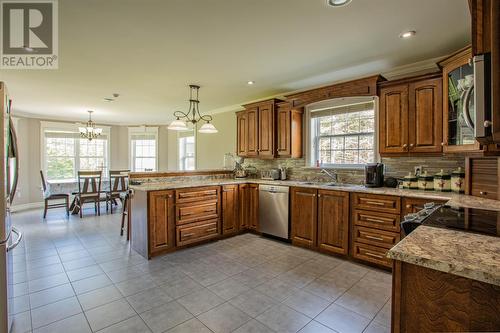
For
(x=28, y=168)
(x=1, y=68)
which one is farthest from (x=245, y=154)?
(x=28, y=168)

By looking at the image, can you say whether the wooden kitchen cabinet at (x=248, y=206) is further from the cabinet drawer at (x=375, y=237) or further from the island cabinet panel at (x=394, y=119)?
the island cabinet panel at (x=394, y=119)

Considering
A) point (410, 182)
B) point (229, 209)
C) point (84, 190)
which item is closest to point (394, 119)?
point (410, 182)

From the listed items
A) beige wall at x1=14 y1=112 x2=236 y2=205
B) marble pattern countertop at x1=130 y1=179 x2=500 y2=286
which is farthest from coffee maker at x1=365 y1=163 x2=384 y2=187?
beige wall at x1=14 y1=112 x2=236 y2=205

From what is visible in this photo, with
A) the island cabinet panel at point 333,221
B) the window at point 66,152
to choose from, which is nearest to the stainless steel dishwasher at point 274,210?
the island cabinet panel at point 333,221

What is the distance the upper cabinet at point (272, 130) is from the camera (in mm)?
4242

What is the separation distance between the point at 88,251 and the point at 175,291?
1903 mm

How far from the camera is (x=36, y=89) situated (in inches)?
171

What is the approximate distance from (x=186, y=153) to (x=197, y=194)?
13.5ft

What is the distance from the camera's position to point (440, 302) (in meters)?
0.92

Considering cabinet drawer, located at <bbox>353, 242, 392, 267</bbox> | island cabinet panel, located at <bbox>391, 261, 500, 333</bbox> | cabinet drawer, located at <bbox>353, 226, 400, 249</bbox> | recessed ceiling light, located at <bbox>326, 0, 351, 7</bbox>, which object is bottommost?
cabinet drawer, located at <bbox>353, 242, 392, 267</bbox>

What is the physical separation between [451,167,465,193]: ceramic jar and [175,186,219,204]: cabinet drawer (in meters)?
3.06

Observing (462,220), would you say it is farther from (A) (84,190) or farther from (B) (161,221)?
(A) (84,190)

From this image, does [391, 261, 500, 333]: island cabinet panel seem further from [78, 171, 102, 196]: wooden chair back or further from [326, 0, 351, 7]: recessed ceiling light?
[78, 171, 102, 196]: wooden chair back

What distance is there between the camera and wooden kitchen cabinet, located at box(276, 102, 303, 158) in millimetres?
4215
